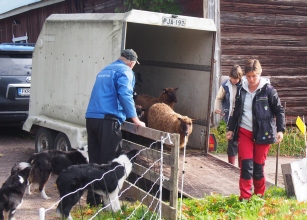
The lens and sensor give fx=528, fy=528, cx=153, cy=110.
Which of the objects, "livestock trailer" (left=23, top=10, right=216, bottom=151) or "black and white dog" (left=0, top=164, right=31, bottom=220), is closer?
"black and white dog" (left=0, top=164, right=31, bottom=220)

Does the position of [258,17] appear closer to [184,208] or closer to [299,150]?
[299,150]

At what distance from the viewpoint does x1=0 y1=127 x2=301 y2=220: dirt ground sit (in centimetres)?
697

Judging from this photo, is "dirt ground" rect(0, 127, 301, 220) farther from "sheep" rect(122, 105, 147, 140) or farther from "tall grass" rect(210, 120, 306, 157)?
"sheep" rect(122, 105, 147, 140)

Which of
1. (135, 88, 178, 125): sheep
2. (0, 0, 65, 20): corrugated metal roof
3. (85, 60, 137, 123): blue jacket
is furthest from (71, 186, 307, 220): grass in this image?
(0, 0, 65, 20): corrugated metal roof

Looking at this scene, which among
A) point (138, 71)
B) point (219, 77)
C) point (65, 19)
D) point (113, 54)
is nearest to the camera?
point (113, 54)

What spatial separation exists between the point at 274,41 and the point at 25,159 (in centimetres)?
697

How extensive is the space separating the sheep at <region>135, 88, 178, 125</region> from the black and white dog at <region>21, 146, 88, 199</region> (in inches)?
103

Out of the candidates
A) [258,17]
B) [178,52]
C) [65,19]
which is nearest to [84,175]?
[65,19]

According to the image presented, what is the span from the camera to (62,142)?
898cm

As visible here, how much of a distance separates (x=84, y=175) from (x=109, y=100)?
3.52ft

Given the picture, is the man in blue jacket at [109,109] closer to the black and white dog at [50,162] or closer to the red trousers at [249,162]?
the black and white dog at [50,162]

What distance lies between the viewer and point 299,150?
12344 mm

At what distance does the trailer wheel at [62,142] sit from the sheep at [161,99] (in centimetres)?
177

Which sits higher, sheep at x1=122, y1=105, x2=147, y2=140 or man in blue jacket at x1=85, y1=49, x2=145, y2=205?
man in blue jacket at x1=85, y1=49, x2=145, y2=205
